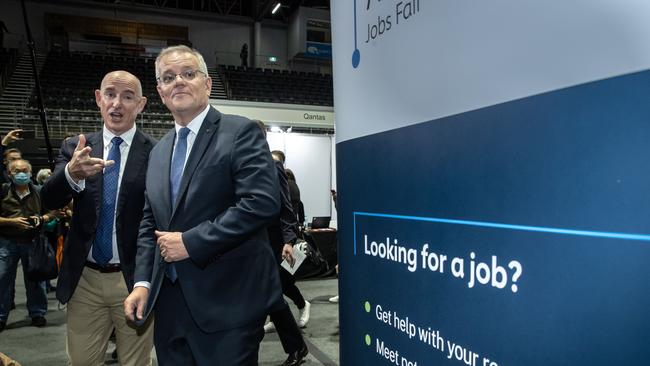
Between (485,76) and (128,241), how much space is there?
1.49m

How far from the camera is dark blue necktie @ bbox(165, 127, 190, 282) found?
1.40 meters

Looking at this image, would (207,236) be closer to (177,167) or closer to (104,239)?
(177,167)

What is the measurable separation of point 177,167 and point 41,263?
2507mm

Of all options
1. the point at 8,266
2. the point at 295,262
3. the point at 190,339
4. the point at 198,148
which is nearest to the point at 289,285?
the point at 295,262

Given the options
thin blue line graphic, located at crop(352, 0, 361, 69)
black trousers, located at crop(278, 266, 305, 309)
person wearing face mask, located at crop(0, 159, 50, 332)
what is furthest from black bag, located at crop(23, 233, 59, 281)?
thin blue line graphic, located at crop(352, 0, 361, 69)

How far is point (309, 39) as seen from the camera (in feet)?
63.1

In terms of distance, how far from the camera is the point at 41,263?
10.9 ft

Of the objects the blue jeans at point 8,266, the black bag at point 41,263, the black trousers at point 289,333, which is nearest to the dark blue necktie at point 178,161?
the black trousers at point 289,333

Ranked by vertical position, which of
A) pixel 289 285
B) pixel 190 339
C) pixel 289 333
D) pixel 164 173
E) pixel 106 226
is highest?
pixel 164 173

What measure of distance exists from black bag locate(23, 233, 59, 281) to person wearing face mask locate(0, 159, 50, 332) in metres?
0.32

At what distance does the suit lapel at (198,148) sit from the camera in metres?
1.37

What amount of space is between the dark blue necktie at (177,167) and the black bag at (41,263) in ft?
7.46

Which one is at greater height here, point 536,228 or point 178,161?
point 178,161

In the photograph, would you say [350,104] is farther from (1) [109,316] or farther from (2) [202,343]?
(1) [109,316]
